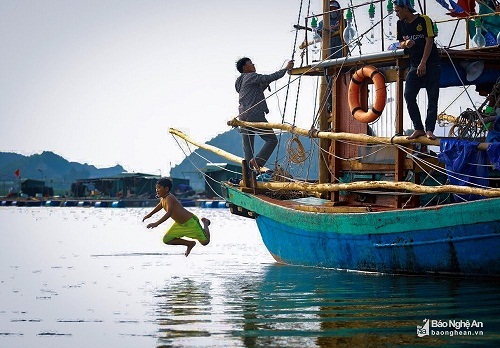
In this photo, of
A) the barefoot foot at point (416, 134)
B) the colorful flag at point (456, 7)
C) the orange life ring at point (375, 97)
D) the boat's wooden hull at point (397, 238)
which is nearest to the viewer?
the boat's wooden hull at point (397, 238)

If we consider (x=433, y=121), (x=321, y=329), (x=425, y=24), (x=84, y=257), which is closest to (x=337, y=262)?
(x=433, y=121)

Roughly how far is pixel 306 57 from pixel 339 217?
3.46 meters

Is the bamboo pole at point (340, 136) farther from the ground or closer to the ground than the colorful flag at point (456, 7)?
closer to the ground

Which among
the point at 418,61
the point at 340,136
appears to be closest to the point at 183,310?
the point at 340,136

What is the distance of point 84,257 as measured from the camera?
67.4 feet

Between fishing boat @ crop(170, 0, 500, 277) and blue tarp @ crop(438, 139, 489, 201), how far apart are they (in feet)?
0.04

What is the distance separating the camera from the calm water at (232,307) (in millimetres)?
8484

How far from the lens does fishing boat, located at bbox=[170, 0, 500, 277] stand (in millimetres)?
12008

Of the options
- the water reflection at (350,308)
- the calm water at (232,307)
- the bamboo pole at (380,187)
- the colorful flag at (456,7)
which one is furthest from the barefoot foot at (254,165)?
the colorful flag at (456,7)

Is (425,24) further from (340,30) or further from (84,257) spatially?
(84,257)

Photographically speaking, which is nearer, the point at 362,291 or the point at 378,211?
the point at 362,291

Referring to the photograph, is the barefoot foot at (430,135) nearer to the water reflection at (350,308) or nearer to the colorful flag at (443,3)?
the water reflection at (350,308)

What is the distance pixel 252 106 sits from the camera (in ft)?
54.7

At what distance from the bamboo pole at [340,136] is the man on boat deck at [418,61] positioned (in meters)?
0.11
